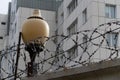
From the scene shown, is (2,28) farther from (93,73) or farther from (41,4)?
(93,73)

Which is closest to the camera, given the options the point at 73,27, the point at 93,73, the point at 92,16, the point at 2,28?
the point at 93,73

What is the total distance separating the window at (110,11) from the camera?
3338 cm

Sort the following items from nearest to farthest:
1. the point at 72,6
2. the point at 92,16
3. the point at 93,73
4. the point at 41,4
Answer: the point at 93,73
the point at 92,16
the point at 72,6
the point at 41,4

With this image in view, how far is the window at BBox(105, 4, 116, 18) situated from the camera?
33.4 meters

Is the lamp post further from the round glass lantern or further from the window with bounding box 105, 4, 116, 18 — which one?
the window with bounding box 105, 4, 116, 18

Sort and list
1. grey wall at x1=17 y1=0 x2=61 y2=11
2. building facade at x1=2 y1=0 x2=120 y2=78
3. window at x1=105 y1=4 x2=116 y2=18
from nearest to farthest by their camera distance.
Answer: building facade at x1=2 y1=0 x2=120 y2=78
window at x1=105 y1=4 x2=116 y2=18
grey wall at x1=17 y1=0 x2=61 y2=11

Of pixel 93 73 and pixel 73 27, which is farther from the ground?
pixel 73 27

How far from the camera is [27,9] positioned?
46.4 m

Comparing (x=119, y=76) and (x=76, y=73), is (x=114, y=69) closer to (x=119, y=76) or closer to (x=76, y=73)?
(x=119, y=76)

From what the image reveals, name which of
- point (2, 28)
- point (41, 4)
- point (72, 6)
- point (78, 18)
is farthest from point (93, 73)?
point (2, 28)

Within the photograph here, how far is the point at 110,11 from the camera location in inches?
1324

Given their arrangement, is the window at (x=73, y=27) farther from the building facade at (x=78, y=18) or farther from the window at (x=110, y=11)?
the window at (x=110, y=11)

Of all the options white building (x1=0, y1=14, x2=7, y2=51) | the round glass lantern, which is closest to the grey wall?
white building (x1=0, y1=14, x2=7, y2=51)

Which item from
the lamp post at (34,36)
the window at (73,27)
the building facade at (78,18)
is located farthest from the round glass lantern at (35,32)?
the window at (73,27)
